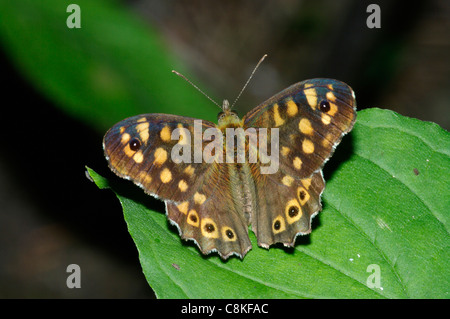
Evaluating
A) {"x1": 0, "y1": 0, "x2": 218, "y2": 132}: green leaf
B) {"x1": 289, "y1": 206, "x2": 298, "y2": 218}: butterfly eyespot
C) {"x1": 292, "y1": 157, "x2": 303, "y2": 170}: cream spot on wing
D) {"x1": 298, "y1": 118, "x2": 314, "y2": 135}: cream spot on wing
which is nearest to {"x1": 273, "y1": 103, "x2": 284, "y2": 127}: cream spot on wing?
{"x1": 298, "y1": 118, "x2": 314, "y2": 135}: cream spot on wing

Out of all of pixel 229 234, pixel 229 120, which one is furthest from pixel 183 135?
pixel 229 234

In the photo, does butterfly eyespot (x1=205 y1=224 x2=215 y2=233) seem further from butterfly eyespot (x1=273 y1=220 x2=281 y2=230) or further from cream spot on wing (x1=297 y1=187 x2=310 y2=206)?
cream spot on wing (x1=297 y1=187 x2=310 y2=206)

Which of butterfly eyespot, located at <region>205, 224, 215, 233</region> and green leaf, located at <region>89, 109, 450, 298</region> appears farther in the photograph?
butterfly eyespot, located at <region>205, 224, 215, 233</region>

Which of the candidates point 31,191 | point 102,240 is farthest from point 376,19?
point 31,191

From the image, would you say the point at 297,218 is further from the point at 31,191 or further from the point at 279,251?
the point at 31,191

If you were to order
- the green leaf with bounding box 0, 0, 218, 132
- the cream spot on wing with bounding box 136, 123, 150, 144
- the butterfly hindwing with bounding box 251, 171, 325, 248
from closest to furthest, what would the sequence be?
the butterfly hindwing with bounding box 251, 171, 325, 248 → the cream spot on wing with bounding box 136, 123, 150, 144 → the green leaf with bounding box 0, 0, 218, 132

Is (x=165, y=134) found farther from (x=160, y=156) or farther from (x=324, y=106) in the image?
(x=324, y=106)

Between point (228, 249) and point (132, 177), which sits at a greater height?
point (132, 177)
